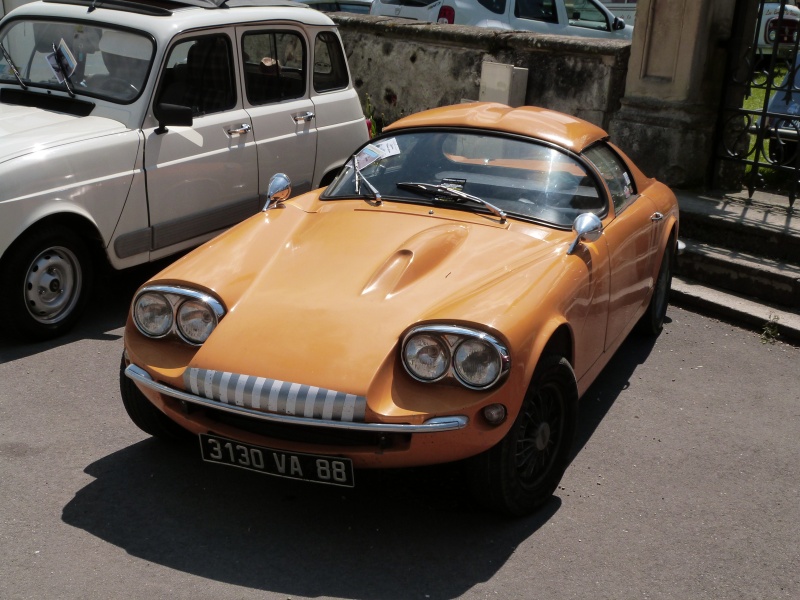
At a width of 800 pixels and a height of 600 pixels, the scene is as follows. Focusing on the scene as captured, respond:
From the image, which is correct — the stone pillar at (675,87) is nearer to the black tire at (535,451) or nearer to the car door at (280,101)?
the car door at (280,101)

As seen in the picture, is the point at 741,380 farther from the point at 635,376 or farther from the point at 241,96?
the point at 241,96

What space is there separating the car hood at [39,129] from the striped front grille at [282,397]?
253 centimetres

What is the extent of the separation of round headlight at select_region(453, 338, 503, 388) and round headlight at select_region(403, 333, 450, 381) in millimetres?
52

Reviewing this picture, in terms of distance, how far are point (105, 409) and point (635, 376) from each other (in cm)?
290

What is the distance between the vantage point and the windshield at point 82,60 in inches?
246

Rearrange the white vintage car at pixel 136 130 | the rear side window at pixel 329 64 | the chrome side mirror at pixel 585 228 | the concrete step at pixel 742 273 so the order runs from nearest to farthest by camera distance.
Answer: the chrome side mirror at pixel 585 228 → the white vintage car at pixel 136 130 → the concrete step at pixel 742 273 → the rear side window at pixel 329 64

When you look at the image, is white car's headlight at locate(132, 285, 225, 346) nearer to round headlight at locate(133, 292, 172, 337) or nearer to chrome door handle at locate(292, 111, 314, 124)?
round headlight at locate(133, 292, 172, 337)

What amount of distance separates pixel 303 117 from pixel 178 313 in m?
3.53

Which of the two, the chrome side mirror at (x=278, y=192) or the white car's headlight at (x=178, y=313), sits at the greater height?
the chrome side mirror at (x=278, y=192)

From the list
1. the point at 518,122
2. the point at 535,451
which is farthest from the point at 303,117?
the point at 535,451

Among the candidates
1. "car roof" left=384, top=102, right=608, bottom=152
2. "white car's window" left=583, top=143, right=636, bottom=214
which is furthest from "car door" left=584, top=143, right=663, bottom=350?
"car roof" left=384, top=102, right=608, bottom=152

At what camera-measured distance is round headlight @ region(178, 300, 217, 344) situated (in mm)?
3928

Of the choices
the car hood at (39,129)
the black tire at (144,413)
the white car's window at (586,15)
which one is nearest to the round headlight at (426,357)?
the black tire at (144,413)

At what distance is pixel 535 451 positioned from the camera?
3.99 metres
